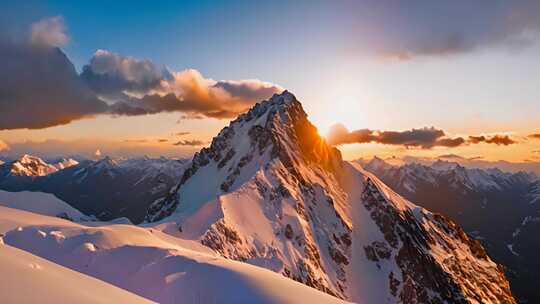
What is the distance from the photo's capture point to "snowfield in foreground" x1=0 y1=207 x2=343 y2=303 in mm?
43156

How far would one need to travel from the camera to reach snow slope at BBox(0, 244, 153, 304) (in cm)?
1951

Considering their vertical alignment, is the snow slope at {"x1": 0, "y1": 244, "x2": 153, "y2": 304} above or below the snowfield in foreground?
above

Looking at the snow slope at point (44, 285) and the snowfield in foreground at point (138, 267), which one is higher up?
the snow slope at point (44, 285)

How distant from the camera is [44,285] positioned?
21328mm

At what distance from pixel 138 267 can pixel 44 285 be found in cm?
5314

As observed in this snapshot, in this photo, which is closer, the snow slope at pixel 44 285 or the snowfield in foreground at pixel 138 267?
the snow slope at pixel 44 285

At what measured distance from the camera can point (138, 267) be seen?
72000 millimetres

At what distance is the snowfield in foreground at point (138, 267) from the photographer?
142 ft

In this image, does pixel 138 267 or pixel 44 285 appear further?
pixel 138 267

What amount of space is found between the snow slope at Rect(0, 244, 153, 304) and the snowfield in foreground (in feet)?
0.35

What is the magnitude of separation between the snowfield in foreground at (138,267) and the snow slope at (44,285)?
0.11 metres

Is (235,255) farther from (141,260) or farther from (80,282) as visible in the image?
A: (80,282)

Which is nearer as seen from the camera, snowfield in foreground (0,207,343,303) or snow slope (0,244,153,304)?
snow slope (0,244,153,304)

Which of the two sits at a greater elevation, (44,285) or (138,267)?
(44,285)
